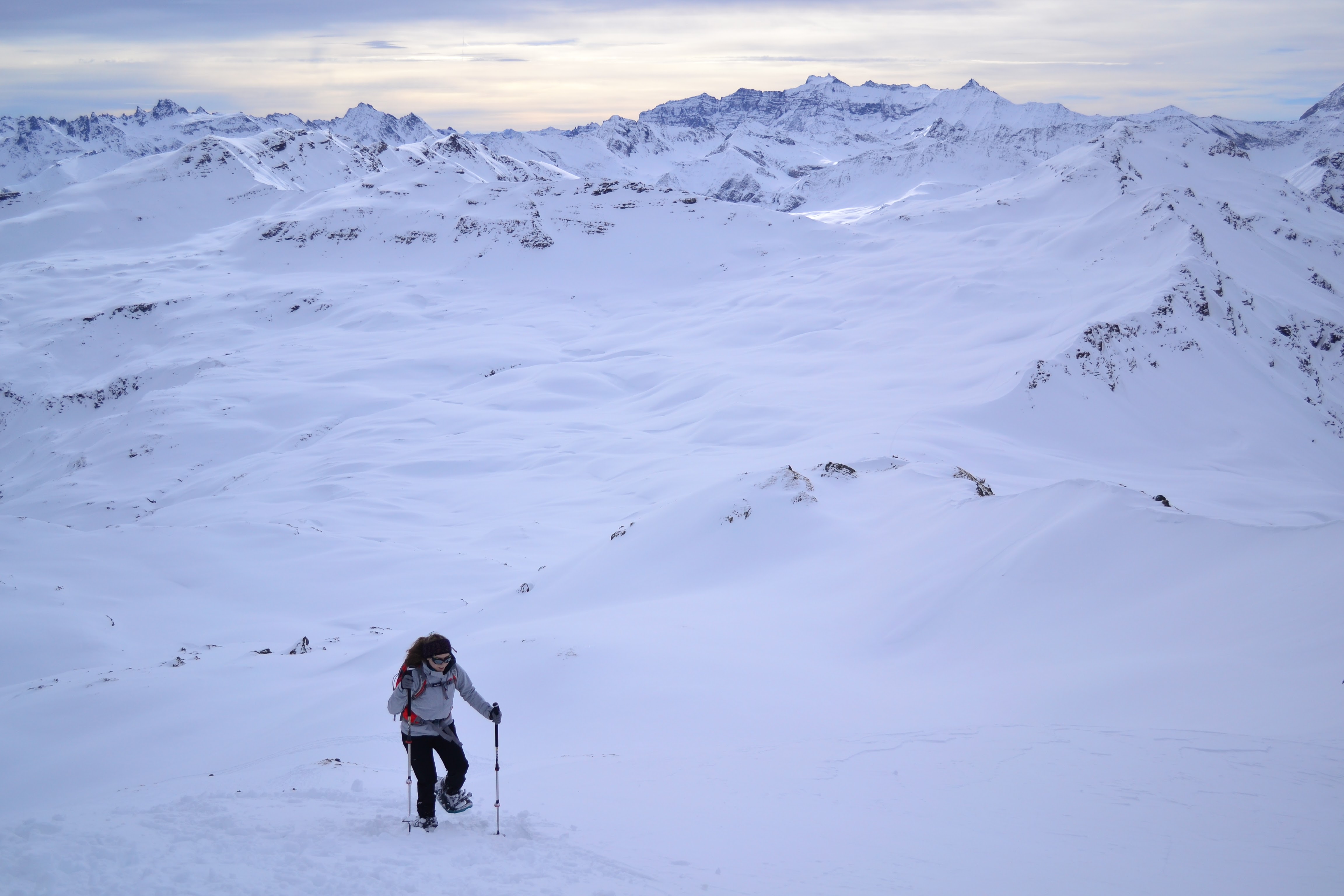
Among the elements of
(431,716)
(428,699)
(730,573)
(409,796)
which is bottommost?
(730,573)

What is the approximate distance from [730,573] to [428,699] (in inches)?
299

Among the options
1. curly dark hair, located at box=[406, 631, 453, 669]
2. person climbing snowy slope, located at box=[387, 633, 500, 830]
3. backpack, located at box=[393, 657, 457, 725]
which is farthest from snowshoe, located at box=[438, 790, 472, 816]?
curly dark hair, located at box=[406, 631, 453, 669]

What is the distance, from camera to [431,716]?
5586mm

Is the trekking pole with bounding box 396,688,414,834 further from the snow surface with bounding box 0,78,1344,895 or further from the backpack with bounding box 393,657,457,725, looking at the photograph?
the snow surface with bounding box 0,78,1344,895

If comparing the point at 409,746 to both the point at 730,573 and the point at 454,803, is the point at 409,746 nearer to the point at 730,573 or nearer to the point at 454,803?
the point at 454,803

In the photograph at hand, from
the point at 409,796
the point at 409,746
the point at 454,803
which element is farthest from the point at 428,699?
the point at 454,803

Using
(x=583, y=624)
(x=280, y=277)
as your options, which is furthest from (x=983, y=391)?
(x=280, y=277)

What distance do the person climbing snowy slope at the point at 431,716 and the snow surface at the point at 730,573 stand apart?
10.3 inches

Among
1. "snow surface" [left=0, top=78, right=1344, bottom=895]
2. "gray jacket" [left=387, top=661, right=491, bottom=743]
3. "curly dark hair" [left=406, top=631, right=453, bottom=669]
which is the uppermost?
"curly dark hair" [left=406, top=631, right=453, bottom=669]

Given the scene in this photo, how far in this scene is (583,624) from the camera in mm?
10125

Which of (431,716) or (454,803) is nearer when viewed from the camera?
(431,716)

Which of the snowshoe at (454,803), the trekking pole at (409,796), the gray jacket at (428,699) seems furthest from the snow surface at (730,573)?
the gray jacket at (428,699)

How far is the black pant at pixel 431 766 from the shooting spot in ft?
18.0

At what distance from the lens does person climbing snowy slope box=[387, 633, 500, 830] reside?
549cm
